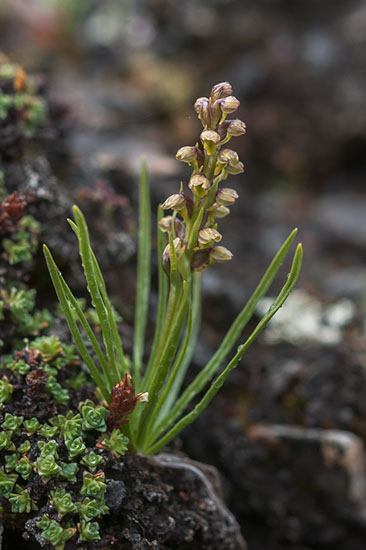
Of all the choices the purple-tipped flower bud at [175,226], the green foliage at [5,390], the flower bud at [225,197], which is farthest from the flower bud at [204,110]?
the green foliage at [5,390]

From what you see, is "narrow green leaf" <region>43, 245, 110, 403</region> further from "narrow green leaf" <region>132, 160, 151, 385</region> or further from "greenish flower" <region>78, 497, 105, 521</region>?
"narrow green leaf" <region>132, 160, 151, 385</region>

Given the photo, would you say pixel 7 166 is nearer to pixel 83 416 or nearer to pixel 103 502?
pixel 83 416

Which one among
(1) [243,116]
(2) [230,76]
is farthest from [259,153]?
(2) [230,76]

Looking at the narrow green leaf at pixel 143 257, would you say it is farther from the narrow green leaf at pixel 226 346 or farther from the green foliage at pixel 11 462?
the green foliage at pixel 11 462

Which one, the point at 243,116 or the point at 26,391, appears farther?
the point at 243,116

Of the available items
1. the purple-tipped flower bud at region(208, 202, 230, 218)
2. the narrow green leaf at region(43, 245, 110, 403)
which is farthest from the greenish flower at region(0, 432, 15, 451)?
the purple-tipped flower bud at region(208, 202, 230, 218)

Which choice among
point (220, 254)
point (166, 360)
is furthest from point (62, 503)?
point (220, 254)
